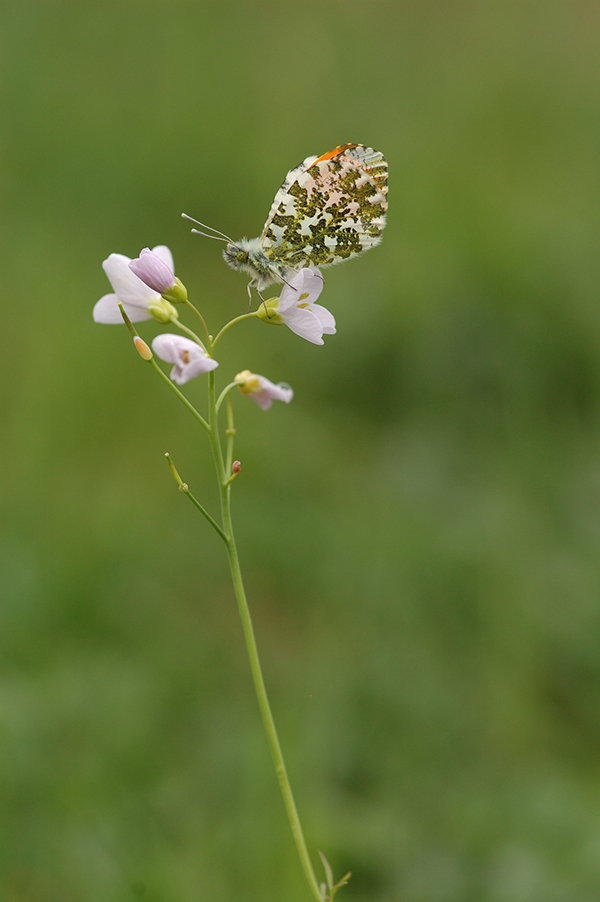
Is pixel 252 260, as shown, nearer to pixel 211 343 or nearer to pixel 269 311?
pixel 269 311

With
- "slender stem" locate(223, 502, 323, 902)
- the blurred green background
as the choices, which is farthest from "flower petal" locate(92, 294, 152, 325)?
the blurred green background

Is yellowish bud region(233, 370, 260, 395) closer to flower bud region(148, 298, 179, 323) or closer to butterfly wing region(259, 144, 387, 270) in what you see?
flower bud region(148, 298, 179, 323)

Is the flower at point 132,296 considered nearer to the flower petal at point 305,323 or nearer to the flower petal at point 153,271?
the flower petal at point 153,271

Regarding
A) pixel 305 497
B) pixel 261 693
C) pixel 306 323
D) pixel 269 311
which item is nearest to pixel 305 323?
pixel 306 323

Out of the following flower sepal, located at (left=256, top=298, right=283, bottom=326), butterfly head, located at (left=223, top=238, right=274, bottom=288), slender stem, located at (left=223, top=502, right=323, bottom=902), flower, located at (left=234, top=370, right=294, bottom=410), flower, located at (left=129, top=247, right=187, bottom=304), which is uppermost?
butterfly head, located at (left=223, top=238, right=274, bottom=288)

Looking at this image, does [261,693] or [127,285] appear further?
[127,285]
